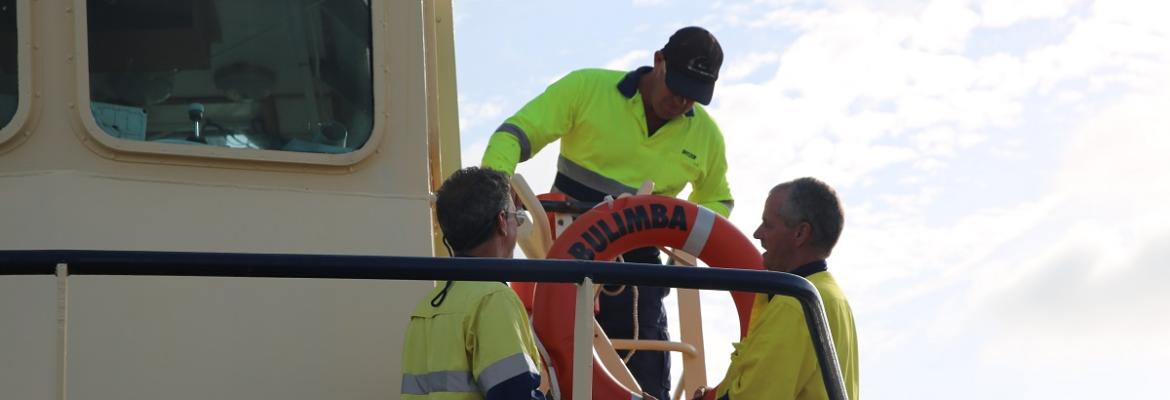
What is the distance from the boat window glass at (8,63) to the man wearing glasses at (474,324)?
1.15 m

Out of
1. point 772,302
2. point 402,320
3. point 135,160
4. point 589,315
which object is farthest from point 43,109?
point 772,302

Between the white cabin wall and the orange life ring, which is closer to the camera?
the white cabin wall

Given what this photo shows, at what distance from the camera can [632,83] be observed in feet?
19.0

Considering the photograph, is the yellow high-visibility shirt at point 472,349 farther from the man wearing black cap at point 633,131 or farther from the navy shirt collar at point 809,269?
the man wearing black cap at point 633,131

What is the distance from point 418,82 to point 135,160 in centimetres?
76

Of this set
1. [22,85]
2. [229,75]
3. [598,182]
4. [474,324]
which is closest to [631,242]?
[598,182]

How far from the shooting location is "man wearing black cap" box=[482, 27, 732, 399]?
556 centimetres

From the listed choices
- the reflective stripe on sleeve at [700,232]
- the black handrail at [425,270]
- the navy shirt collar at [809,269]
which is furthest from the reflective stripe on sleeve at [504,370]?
the reflective stripe on sleeve at [700,232]

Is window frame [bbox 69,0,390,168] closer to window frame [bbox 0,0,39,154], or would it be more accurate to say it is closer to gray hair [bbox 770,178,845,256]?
window frame [bbox 0,0,39,154]

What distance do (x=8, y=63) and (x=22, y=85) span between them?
0.08 m

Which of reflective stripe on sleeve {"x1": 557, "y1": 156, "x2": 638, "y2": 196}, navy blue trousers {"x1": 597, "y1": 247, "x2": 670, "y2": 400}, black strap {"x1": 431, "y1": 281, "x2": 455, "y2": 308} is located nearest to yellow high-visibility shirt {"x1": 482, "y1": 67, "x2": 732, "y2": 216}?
reflective stripe on sleeve {"x1": 557, "y1": 156, "x2": 638, "y2": 196}

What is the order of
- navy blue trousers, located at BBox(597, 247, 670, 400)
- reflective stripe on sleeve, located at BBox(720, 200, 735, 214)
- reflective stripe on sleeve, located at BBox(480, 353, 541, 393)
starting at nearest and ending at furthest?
reflective stripe on sleeve, located at BBox(480, 353, 541, 393) < navy blue trousers, located at BBox(597, 247, 670, 400) < reflective stripe on sleeve, located at BBox(720, 200, 735, 214)

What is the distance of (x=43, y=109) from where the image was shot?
4160mm

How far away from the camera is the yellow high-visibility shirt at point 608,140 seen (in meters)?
5.68
